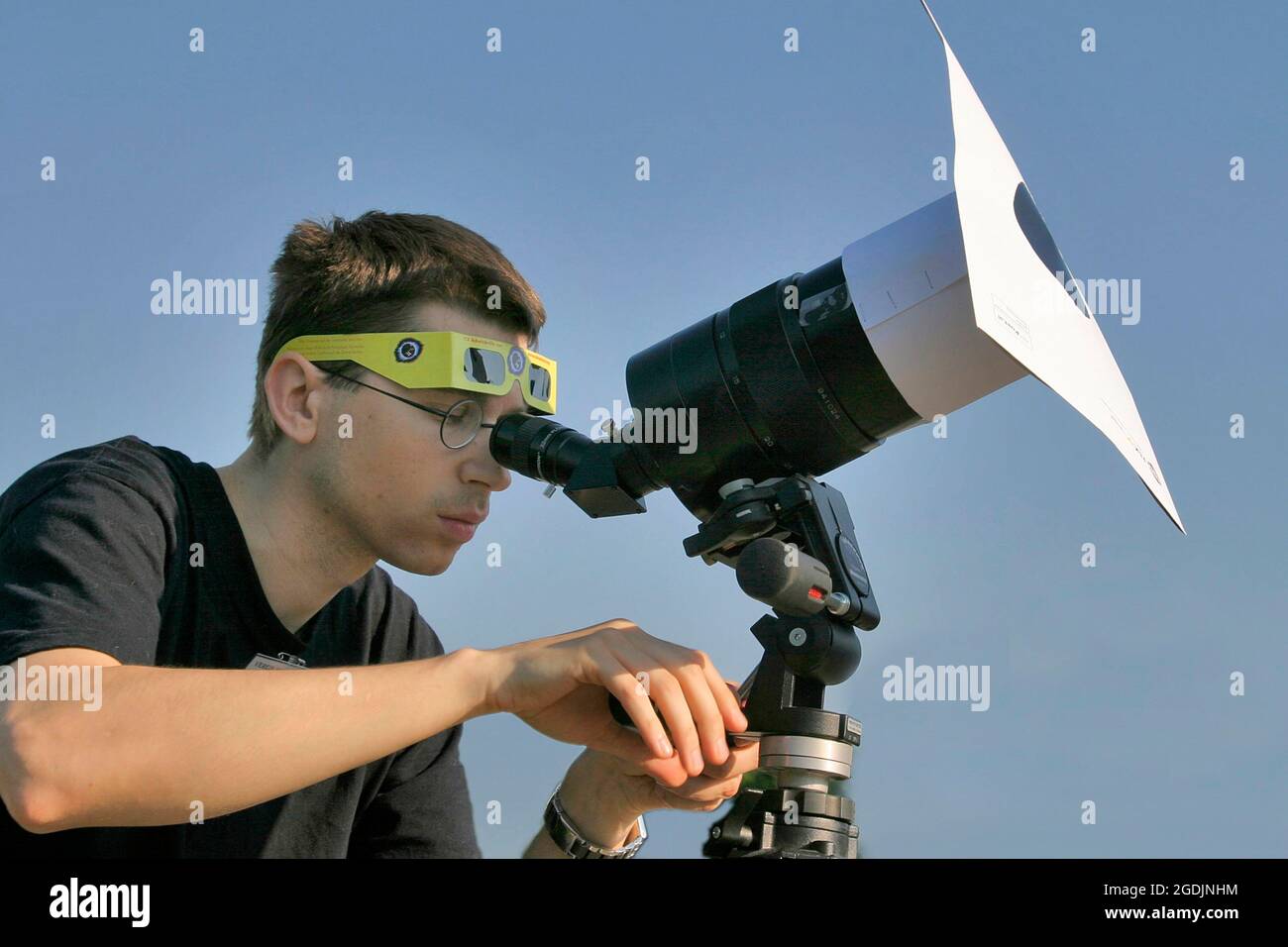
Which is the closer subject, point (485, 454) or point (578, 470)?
point (578, 470)

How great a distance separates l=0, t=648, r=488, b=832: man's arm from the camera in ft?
6.56

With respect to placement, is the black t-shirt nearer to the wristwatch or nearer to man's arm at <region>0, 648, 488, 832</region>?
man's arm at <region>0, 648, 488, 832</region>

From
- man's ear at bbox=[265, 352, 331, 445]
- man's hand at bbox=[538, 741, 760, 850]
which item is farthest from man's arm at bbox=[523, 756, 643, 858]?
man's ear at bbox=[265, 352, 331, 445]

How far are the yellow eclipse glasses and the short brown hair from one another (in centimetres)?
5

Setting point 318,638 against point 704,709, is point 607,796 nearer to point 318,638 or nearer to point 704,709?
point 704,709

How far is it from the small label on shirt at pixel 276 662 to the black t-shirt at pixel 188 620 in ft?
0.06

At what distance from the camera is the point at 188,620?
9.45ft

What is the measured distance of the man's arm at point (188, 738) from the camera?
1999mm

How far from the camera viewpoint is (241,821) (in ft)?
9.84

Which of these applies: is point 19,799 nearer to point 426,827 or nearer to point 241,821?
point 241,821

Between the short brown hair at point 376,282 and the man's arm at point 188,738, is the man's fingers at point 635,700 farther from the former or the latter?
the short brown hair at point 376,282
